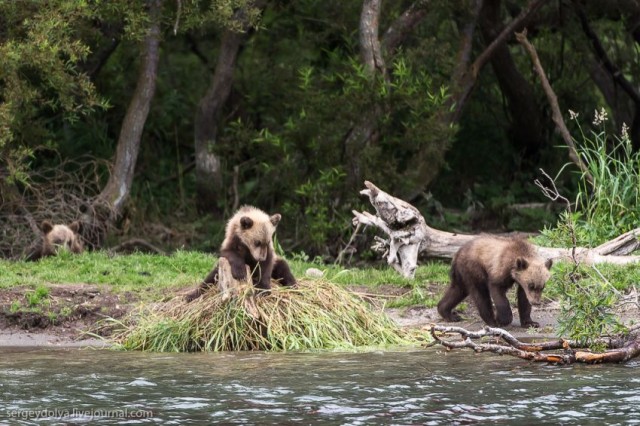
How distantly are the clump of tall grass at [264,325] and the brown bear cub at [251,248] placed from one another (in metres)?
0.19

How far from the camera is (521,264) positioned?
11477mm

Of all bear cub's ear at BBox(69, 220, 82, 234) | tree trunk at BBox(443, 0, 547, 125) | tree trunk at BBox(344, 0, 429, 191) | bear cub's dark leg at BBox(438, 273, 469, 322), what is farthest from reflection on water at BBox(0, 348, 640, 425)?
tree trunk at BBox(443, 0, 547, 125)

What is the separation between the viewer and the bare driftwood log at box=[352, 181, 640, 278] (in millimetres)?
13492

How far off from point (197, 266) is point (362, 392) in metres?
6.27

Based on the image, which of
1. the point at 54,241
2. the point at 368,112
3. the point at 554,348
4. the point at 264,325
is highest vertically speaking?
the point at 368,112

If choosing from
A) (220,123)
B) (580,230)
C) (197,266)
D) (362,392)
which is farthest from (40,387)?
(220,123)

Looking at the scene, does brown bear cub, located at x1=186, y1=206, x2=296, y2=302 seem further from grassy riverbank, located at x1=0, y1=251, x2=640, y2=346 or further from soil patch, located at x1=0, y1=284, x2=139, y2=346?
soil patch, located at x1=0, y1=284, x2=139, y2=346

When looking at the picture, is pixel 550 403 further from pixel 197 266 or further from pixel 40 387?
pixel 197 266

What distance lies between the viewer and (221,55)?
19.8m

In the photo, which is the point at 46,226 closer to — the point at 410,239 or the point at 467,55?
the point at 410,239
